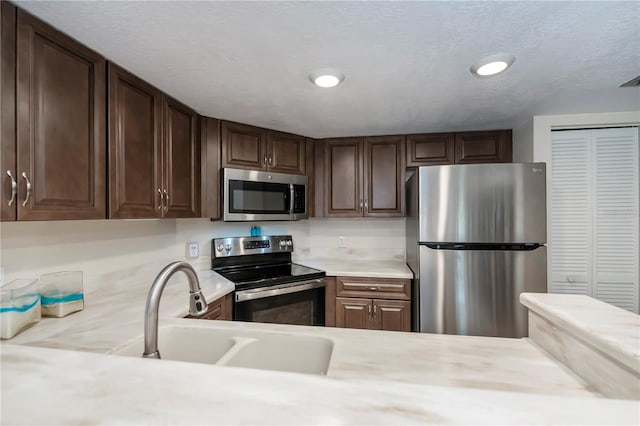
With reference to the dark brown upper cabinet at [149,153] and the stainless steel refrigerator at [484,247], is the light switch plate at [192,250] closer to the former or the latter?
the dark brown upper cabinet at [149,153]

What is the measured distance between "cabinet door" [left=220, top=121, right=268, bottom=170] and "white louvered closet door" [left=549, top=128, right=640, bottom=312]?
2271 millimetres

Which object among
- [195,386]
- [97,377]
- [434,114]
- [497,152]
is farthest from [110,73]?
[497,152]

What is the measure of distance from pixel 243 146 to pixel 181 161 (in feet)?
1.73

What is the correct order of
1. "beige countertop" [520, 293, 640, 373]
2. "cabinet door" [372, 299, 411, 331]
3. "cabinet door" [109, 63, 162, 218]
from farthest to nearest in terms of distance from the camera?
"cabinet door" [372, 299, 411, 331] < "cabinet door" [109, 63, 162, 218] < "beige countertop" [520, 293, 640, 373]

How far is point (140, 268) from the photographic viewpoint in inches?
74.7

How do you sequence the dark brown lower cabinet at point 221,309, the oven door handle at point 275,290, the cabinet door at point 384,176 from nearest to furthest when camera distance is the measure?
the dark brown lower cabinet at point 221,309
the oven door handle at point 275,290
the cabinet door at point 384,176

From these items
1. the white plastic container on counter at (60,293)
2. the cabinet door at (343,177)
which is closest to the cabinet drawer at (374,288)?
the cabinet door at (343,177)

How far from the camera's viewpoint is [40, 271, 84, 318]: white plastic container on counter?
1238mm

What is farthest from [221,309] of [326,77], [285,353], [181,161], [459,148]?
[459,148]

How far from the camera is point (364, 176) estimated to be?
2566 mm

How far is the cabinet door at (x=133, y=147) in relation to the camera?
1.34m

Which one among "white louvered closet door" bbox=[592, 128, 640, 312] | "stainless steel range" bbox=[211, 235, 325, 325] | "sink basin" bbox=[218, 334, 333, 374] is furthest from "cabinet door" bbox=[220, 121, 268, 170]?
"white louvered closet door" bbox=[592, 128, 640, 312]

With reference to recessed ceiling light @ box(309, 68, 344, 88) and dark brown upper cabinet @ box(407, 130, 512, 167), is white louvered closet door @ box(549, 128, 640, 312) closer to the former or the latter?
dark brown upper cabinet @ box(407, 130, 512, 167)

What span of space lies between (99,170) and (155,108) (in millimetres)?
546
